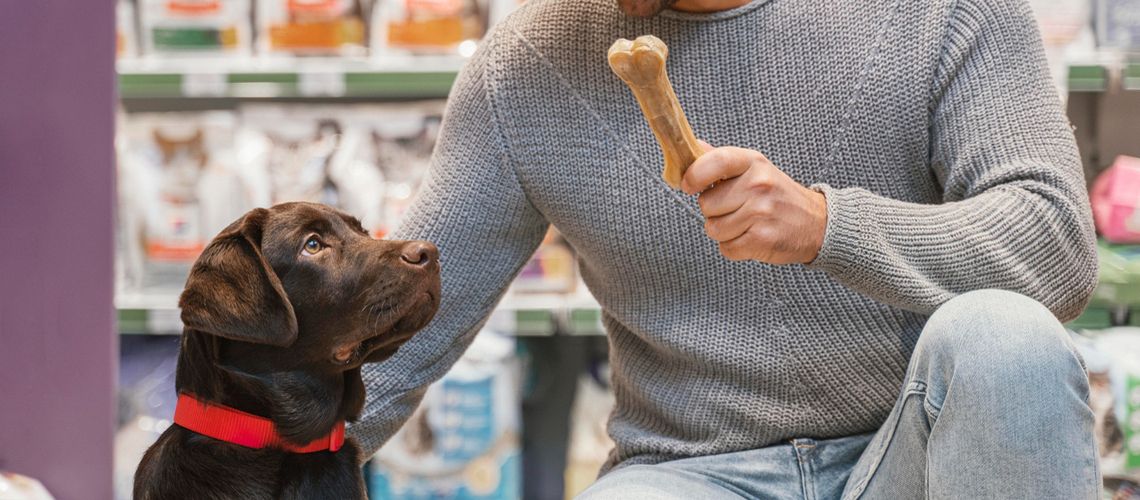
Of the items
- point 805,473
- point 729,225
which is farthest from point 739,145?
point 805,473

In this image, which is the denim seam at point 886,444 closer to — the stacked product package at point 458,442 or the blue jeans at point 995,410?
the blue jeans at point 995,410

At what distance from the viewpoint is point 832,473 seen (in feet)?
3.07

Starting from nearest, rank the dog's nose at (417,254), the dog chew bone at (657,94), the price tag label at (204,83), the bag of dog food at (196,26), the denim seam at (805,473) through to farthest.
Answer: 1. the dog chew bone at (657,94)
2. the dog's nose at (417,254)
3. the denim seam at (805,473)
4. the price tag label at (204,83)
5. the bag of dog food at (196,26)

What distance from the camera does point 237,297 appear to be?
2.24 feet

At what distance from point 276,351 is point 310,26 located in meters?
1.21

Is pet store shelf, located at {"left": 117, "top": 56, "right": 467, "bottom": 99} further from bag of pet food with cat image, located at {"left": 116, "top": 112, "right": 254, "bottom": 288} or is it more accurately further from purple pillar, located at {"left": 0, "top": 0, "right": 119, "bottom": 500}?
purple pillar, located at {"left": 0, "top": 0, "right": 119, "bottom": 500}

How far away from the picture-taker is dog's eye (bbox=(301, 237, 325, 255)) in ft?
2.57

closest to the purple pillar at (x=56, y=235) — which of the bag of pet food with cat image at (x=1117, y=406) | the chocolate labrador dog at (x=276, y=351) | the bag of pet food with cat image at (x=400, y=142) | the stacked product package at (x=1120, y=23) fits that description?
the chocolate labrador dog at (x=276, y=351)

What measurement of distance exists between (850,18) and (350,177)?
1.15 metres

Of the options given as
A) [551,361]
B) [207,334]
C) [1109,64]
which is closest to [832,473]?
[207,334]

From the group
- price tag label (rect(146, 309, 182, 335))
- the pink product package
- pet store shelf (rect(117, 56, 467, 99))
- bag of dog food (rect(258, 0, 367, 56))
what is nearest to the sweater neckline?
pet store shelf (rect(117, 56, 467, 99))

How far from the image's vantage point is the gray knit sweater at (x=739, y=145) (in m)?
0.93

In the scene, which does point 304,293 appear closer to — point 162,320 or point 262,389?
point 262,389

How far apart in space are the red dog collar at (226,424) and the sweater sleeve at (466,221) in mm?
241
